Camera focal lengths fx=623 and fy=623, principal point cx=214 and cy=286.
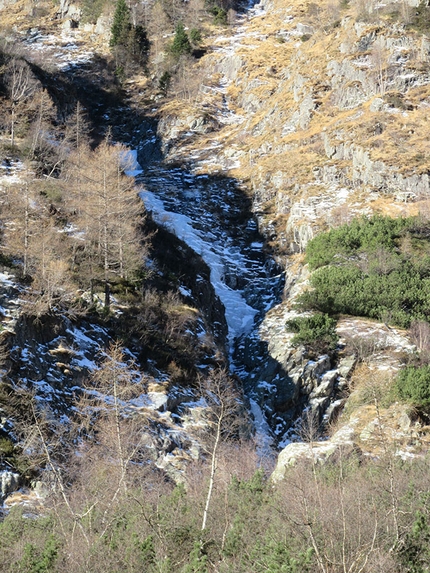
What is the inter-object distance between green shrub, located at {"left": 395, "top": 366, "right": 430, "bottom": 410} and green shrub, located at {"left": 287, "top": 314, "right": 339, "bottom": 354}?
5.37 meters

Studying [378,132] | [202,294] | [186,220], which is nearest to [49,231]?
[202,294]

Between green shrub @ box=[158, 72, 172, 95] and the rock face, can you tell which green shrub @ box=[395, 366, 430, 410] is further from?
green shrub @ box=[158, 72, 172, 95]

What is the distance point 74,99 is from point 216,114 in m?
16.2

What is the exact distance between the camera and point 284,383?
108 ft

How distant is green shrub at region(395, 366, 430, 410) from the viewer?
27.0 metres

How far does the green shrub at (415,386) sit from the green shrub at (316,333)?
5.37m

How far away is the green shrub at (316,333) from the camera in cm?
3347

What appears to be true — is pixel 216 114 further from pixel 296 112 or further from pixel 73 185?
pixel 73 185

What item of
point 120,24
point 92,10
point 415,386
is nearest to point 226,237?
point 415,386

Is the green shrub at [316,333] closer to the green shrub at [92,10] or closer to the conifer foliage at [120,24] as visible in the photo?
the conifer foliage at [120,24]

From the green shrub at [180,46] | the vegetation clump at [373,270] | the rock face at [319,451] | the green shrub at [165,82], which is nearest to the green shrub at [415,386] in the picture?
the rock face at [319,451]

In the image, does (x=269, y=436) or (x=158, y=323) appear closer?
(x=269, y=436)

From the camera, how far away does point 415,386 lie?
27.4 m

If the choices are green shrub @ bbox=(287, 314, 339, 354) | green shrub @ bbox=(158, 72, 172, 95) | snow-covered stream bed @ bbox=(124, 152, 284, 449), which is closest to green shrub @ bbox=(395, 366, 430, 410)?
green shrub @ bbox=(287, 314, 339, 354)
